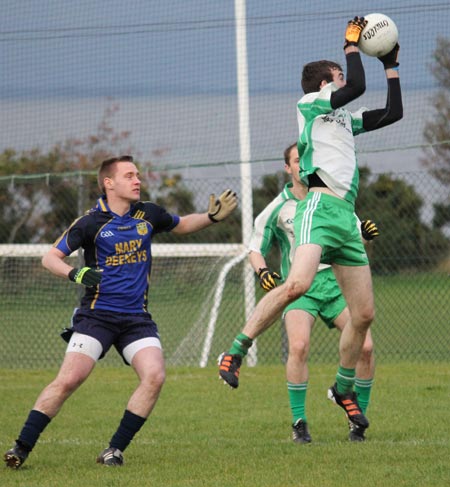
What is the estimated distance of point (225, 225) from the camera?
17391 millimetres

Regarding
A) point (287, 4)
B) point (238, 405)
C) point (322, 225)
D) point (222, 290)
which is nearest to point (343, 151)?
point (322, 225)

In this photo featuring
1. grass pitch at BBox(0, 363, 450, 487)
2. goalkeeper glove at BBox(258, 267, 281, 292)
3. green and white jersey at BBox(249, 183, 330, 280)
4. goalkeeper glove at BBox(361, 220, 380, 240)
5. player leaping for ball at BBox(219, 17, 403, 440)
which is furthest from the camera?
green and white jersey at BBox(249, 183, 330, 280)

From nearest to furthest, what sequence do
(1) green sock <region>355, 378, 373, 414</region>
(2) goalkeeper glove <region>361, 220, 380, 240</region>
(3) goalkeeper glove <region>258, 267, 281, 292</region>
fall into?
1. (3) goalkeeper glove <region>258, 267, 281, 292</region>
2. (2) goalkeeper glove <region>361, 220, 380, 240</region>
3. (1) green sock <region>355, 378, 373, 414</region>

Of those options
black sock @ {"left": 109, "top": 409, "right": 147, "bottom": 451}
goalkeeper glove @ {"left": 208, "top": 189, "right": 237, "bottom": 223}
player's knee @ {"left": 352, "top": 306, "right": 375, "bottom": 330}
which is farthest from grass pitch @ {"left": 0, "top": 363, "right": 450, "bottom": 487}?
goalkeeper glove @ {"left": 208, "top": 189, "right": 237, "bottom": 223}

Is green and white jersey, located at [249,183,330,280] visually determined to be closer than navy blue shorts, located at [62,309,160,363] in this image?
No

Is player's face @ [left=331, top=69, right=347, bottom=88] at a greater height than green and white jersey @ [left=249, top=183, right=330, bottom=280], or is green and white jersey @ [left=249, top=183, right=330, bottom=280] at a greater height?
player's face @ [left=331, top=69, right=347, bottom=88]

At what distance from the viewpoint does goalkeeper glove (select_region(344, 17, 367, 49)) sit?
715cm

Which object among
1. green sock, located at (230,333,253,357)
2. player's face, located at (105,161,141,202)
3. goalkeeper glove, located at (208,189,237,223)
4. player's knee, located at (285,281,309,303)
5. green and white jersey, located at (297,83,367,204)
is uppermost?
green and white jersey, located at (297,83,367,204)

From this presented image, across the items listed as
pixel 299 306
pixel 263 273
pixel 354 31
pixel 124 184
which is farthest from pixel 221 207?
pixel 354 31

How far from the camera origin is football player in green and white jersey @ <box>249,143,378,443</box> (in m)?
8.23

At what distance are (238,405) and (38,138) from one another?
831 cm

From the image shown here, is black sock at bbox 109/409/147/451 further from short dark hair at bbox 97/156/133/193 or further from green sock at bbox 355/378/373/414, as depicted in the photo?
green sock at bbox 355/378/373/414

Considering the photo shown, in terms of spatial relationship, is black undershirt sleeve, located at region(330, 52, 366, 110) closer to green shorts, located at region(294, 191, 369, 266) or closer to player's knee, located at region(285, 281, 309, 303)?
green shorts, located at region(294, 191, 369, 266)

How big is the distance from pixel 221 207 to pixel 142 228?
53 centimetres
